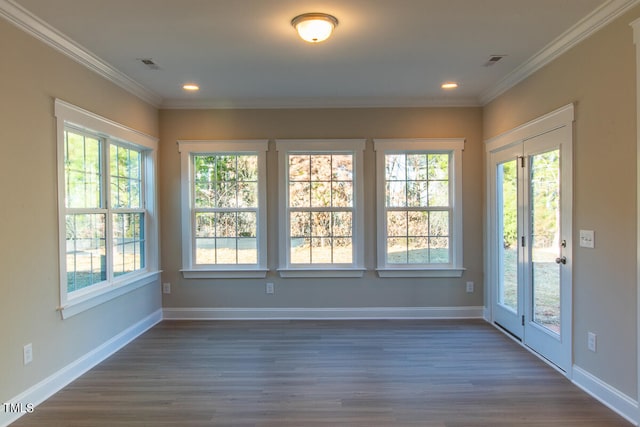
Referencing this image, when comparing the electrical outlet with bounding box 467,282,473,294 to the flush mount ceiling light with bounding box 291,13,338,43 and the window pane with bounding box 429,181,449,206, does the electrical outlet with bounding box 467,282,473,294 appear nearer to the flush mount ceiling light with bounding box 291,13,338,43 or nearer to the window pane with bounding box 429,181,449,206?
the window pane with bounding box 429,181,449,206

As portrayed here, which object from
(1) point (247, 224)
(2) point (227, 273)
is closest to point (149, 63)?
(1) point (247, 224)

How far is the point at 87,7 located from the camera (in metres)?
2.27

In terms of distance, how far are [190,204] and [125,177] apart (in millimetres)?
790

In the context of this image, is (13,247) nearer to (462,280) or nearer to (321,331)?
(321,331)

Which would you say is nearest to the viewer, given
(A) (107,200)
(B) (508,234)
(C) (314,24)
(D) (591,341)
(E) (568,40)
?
(C) (314,24)

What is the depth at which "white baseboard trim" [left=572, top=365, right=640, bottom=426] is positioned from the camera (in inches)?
86.5

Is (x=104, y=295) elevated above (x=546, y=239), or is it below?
below

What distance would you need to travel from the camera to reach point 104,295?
10.5 feet

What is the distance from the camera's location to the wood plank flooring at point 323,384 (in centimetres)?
227

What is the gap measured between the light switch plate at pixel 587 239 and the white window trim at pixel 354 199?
2175mm

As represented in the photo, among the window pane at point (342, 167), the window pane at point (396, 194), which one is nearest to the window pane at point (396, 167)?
the window pane at point (396, 194)

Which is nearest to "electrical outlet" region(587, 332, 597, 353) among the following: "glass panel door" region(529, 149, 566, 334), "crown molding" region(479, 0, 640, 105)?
"glass panel door" region(529, 149, 566, 334)

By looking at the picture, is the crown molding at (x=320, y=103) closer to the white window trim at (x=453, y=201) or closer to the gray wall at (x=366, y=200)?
the gray wall at (x=366, y=200)

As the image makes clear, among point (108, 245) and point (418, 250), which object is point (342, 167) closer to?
point (418, 250)
